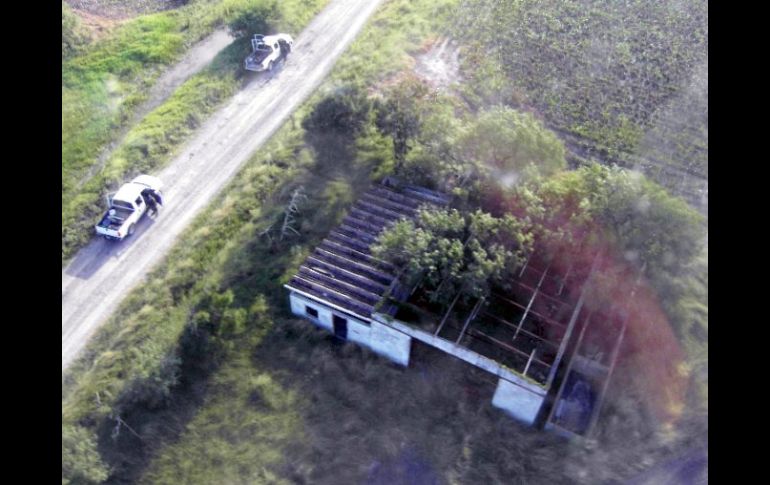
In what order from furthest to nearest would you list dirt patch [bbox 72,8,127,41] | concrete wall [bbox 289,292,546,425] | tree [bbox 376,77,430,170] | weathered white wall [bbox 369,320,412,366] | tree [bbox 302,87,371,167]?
dirt patch [bbox 72,8,127,41], tree [bbox 302,87,371,167], tree [bbox 376,77,430,170], weathered white wall [bbox 369,320,412,366], concrete wall [bbox 289,292,546,425]

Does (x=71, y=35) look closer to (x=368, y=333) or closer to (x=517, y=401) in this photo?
(x=368, y=333)

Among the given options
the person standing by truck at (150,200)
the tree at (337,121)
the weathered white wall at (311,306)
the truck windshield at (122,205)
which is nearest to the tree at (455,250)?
the weathered white wall at (311,306)

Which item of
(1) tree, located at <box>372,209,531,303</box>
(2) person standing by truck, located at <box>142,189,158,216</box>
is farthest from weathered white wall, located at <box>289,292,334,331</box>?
(2) person standing by truck, located at <box>142,189,158,216</box>

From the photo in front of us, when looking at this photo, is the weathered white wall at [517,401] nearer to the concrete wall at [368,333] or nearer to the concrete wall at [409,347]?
→ the concrete wall at [409,347]

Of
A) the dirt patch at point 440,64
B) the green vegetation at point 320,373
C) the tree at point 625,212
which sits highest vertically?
the dirt patch at point 440,64

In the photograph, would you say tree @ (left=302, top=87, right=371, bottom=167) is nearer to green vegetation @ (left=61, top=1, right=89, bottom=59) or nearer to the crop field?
the crop field

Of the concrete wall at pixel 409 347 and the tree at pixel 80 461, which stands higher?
the concrete wall at pixel 409 347

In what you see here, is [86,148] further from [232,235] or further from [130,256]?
[232,235]
